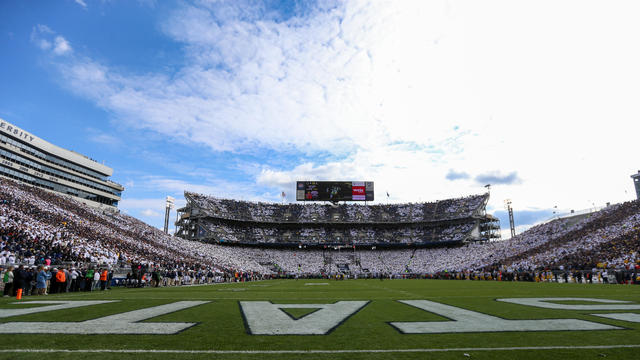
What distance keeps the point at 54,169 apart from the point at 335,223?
52.8 metres

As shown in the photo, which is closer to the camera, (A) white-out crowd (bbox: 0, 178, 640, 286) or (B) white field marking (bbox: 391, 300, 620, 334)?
(B) white field marking (bbox: 391, 300, 620, 334)

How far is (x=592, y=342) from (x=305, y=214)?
71855 mm

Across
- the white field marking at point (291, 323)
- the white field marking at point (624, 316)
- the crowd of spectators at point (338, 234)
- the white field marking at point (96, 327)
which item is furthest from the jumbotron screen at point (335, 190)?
the white field marking at point (96, 327)

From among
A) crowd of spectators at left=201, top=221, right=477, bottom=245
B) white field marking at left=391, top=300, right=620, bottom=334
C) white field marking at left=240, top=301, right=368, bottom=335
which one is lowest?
white field marking at left=240, top=301, right=368, bottom=335

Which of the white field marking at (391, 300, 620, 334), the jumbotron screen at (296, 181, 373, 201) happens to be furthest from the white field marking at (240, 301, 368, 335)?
the jumbotron screen at (296, 181, 373, 201)

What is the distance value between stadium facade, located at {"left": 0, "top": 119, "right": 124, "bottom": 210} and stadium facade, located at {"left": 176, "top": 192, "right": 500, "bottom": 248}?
54.1ft

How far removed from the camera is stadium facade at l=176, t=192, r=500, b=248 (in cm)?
6788

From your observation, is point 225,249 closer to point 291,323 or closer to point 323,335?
point 291,323

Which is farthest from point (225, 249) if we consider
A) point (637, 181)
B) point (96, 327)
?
point (637, 181)

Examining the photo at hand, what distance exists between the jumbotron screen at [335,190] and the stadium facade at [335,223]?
13.1 feet

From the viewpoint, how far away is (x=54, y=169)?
62719 millimetres

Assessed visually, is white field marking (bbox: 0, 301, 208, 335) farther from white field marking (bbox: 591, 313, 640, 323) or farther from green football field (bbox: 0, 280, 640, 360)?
white field marking (bbox: 591, 313, 640, 323)

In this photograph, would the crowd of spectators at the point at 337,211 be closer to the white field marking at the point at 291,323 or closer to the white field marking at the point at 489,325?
the white field marking at the point at 291,323

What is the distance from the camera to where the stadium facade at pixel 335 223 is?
223 ft
